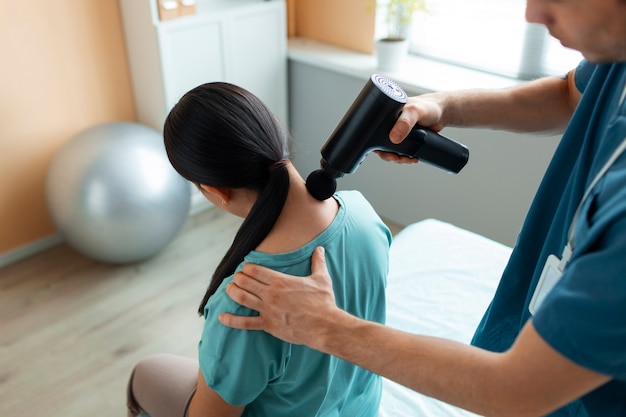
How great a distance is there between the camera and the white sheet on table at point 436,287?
60.6 inches

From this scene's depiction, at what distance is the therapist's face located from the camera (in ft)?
2.25

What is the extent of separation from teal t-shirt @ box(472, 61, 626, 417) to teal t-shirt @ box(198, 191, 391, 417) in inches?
10.5

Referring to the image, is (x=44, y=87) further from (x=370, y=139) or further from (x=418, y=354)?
(x=418, y=354)

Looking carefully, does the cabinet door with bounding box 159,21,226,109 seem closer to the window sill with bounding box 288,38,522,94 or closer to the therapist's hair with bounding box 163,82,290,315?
the window sill with bounding box 288,38,522,94

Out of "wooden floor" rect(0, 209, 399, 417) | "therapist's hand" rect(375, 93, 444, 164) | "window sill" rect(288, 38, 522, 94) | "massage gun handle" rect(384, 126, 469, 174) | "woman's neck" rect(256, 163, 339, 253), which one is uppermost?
"therapist's hand" rect(375, 93, 444, 164)

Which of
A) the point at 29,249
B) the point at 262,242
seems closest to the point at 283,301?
the point at 262,242

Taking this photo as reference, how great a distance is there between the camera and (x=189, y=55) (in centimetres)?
277

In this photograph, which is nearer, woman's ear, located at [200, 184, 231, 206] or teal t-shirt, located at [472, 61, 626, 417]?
teal t-shirt, located at [472, 61, 626, 417]

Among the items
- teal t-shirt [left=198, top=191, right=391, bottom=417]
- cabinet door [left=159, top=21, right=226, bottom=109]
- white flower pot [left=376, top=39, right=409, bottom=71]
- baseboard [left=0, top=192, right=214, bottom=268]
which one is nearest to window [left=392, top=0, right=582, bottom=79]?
white flower pot [left=376, top=39, right=409, bottom=71]

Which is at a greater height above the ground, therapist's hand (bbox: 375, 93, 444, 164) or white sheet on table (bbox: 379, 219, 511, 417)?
therapist's hand (bbox: 375, 93, 444, 164)

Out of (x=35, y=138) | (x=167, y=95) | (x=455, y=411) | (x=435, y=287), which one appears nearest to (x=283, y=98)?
(x=167, y=95)

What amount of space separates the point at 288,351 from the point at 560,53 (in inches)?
83.5

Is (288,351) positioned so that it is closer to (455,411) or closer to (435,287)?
(455,411)

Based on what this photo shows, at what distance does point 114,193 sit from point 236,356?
1.55 m
